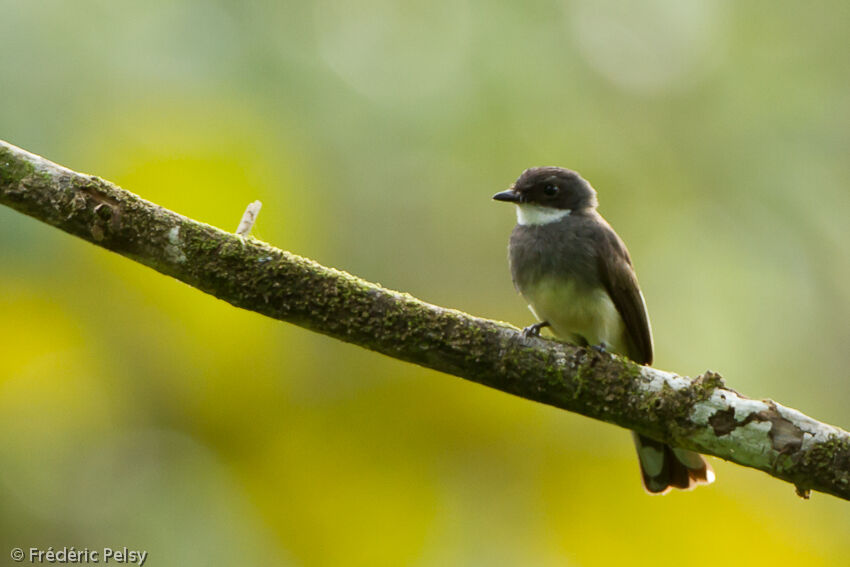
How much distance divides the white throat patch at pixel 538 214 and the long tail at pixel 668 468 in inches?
47.4

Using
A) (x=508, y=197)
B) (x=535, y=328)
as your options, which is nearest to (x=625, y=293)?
(x=535, y=328)

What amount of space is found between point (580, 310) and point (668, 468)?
35.2 inches

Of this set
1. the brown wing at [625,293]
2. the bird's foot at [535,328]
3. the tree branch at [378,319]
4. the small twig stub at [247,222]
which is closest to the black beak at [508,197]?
the brown wing at [625,293]

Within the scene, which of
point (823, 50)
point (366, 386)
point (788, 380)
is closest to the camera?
point (366, 386)

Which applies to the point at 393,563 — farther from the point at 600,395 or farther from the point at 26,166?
the point at 26,166

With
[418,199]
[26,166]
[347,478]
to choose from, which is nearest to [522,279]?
[347,478]

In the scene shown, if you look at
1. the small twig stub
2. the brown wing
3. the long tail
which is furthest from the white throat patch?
the small twig stub

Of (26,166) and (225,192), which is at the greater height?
(225,192)

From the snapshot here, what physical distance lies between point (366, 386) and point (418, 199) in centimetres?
216

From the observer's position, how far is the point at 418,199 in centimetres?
760

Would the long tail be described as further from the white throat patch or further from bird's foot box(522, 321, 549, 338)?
the white throat patch

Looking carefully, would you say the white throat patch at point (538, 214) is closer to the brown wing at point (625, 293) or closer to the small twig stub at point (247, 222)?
the brown wing at point (625, 293)

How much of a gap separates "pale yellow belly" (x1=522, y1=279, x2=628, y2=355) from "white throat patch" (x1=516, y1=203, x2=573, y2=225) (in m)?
0.41

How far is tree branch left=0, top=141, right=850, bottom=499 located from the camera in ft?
10.9
